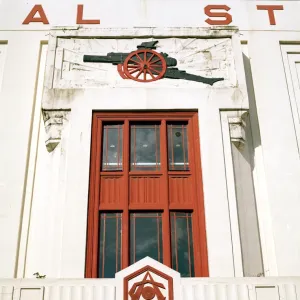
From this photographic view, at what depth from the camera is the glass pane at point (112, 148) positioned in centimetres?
1438

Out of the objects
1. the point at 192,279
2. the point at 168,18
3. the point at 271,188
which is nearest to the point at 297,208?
the point at 271,188

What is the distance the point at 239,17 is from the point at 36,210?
10.3 m

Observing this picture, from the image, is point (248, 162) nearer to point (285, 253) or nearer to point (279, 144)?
point (279, 144)

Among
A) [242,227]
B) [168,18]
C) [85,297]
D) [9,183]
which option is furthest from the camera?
[168,18]

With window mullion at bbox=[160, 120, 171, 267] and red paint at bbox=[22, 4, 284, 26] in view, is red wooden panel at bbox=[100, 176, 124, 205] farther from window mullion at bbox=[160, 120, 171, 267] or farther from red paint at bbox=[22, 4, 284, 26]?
red paint at bbox=[22, 4, 284, 26]

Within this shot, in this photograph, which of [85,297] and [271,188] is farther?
[271,188]

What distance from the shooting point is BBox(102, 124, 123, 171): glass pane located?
14.4 m

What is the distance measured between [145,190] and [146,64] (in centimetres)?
434

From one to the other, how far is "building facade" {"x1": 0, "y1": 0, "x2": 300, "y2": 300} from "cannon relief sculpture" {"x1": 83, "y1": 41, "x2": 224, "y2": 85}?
0.04 m

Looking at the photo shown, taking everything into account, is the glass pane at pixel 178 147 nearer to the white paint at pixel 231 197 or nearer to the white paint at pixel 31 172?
the white paint at pixel 231 197

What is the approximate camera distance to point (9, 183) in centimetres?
1466

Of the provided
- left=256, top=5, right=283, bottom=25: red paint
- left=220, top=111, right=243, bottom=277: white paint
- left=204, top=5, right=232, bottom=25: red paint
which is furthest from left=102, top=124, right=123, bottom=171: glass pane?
left=256, top=5, right=283, bottom=25: red paint

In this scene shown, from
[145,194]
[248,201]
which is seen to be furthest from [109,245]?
[248,201]

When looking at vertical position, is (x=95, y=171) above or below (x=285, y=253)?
above
